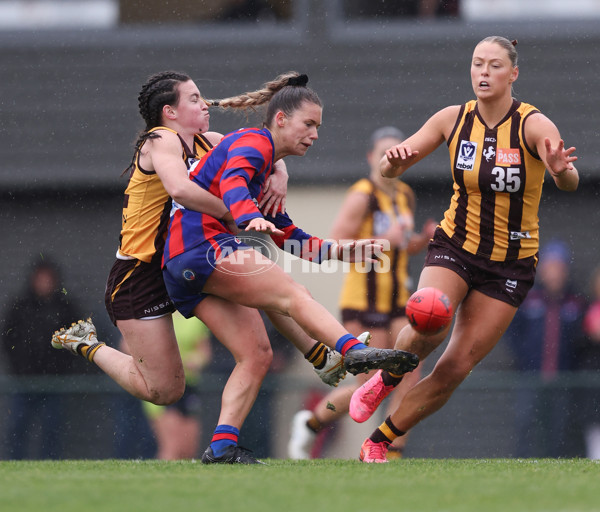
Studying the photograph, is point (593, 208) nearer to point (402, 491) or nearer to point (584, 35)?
point (584, 35)

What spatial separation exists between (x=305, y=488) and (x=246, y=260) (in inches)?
50.9

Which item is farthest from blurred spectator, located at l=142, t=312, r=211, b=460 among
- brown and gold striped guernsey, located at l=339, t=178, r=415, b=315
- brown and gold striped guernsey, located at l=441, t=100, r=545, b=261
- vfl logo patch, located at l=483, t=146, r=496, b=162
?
vfl logo patch, located at l=483, t=146, r=496, b=162

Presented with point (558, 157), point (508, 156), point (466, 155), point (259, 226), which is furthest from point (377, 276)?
point (259, 226)

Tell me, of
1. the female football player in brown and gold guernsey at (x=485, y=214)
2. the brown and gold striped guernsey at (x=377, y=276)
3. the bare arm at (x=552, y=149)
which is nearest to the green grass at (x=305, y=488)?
the female football player in brown and gold guernsey at (x=485, y=214)

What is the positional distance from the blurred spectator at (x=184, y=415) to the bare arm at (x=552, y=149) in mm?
3602

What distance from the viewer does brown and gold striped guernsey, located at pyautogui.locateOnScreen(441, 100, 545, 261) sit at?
5770 mm

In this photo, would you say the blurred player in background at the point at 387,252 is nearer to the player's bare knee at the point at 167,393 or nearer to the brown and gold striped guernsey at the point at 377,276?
the brown and gold striped guernsey at the point at 377,276

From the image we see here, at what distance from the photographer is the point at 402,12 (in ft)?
37.6

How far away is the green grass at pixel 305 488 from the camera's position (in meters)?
4.11

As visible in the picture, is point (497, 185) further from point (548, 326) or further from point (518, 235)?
point (548, 326)

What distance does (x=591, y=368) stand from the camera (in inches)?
360

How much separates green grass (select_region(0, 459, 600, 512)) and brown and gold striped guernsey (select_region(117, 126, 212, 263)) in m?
1.19

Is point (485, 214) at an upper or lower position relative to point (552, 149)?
lower

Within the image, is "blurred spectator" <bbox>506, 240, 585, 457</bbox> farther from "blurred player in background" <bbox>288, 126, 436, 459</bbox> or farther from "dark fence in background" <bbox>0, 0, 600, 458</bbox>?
"dark fence in background" <bbox>0, 0, 600, 458</bbox>
